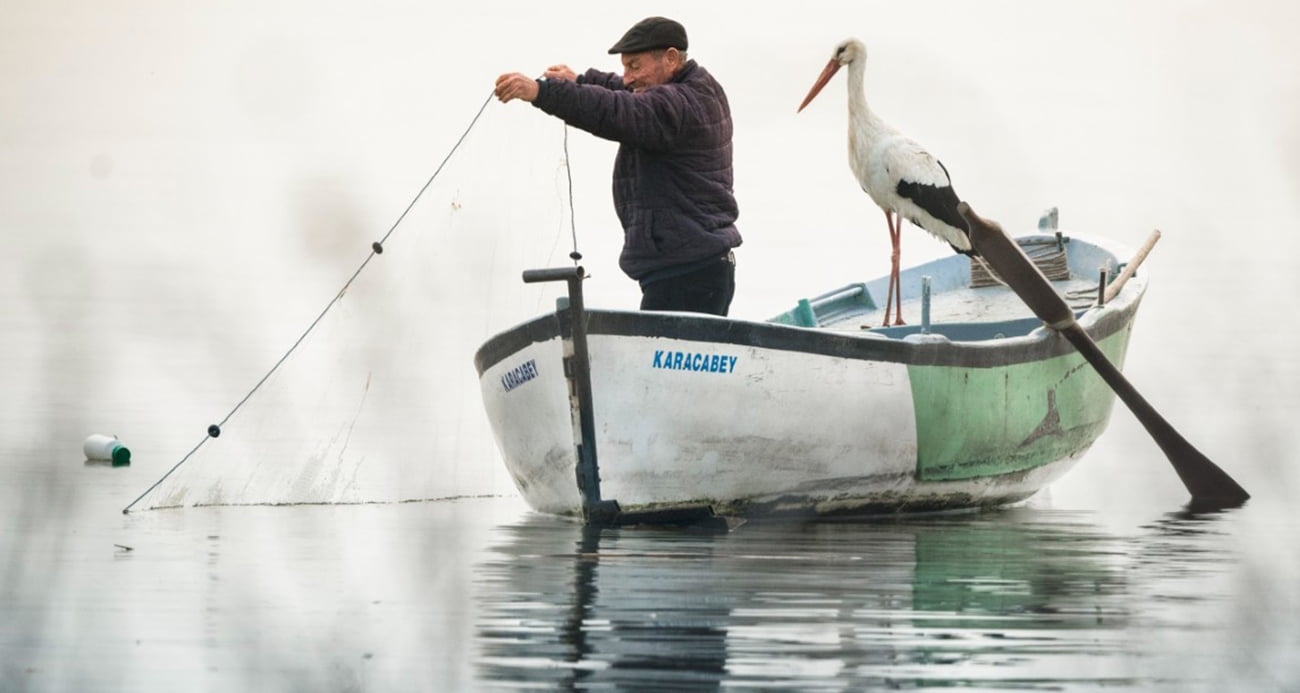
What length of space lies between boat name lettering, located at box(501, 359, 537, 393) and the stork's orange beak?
561 cm

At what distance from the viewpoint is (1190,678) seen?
5.24 metres

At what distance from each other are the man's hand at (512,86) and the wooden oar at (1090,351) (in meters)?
3.40

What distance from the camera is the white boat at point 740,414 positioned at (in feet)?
29.3

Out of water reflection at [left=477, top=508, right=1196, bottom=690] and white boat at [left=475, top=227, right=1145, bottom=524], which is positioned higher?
white boat at [left=475, top=227, right=1145, bottom=524]

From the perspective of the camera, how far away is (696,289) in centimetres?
945

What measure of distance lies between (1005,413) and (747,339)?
215 cm

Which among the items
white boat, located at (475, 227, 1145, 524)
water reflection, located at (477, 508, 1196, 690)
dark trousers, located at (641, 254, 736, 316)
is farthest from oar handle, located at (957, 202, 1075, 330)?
dark trousers, located at (641, 254, 736, 316)

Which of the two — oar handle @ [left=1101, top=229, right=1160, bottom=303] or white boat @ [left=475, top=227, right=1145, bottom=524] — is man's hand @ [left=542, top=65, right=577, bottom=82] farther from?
oar handle @ [left=1101, top=229, right=1160, bottom=303]

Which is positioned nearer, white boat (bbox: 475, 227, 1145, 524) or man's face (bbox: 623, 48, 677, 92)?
white boat (bbox: 475, 227, 1145, 524)

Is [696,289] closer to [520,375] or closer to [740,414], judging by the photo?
[740,414]

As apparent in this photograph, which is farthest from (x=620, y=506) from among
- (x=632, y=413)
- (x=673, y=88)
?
(x=673, y=88)

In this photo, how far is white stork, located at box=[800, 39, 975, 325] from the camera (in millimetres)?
13102

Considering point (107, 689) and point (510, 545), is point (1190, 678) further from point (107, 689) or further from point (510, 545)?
point (510, 545)

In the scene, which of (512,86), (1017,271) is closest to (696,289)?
(512,86)
